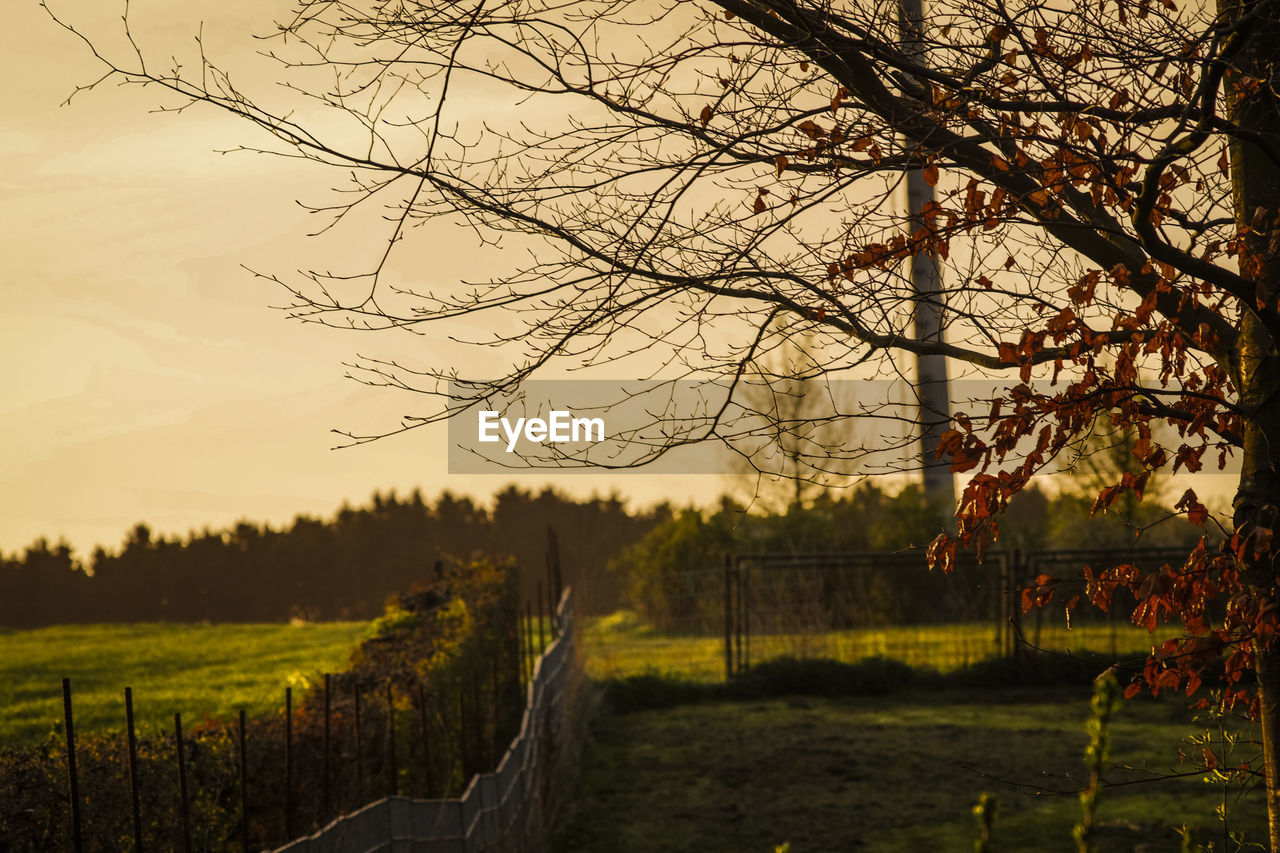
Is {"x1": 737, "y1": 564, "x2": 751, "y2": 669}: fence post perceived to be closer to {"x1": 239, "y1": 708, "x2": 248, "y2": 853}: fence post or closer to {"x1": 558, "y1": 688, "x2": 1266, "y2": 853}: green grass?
{"x1": 558, "y1": 688, "x2": 1266, "y2": 853}: green grass

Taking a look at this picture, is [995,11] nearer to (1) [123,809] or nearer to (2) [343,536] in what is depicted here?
(1) [123,809]

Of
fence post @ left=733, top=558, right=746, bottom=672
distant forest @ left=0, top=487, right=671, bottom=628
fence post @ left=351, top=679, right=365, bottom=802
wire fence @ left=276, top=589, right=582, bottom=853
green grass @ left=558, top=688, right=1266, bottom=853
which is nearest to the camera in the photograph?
wire fence @ left=276, top=589, right=582, bottom=853

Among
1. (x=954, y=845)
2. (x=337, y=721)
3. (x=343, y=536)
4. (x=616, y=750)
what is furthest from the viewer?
(x=343, y=536)

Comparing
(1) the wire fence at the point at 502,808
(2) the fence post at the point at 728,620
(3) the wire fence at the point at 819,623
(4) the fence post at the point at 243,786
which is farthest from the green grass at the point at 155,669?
(2) the fence post at the point at 728,620

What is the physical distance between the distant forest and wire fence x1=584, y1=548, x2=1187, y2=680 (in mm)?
9267

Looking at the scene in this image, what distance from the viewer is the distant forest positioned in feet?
88.6

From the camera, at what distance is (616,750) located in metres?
11.0

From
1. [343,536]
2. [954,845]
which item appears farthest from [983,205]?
[343,536]

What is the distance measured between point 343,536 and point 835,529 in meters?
14.4

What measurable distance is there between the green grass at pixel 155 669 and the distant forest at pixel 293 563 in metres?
6.46

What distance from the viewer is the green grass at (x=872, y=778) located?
25.6ft

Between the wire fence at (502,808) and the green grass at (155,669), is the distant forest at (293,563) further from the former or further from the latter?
the wire fence at (502,808)

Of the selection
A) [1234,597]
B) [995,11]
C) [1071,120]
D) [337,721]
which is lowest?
[337,721]

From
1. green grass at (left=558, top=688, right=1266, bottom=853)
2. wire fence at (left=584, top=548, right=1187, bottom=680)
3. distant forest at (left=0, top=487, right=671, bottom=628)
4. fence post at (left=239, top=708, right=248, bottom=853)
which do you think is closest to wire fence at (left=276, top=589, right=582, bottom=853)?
fence post at (left=239, top=708, right=248, bottom=853)
